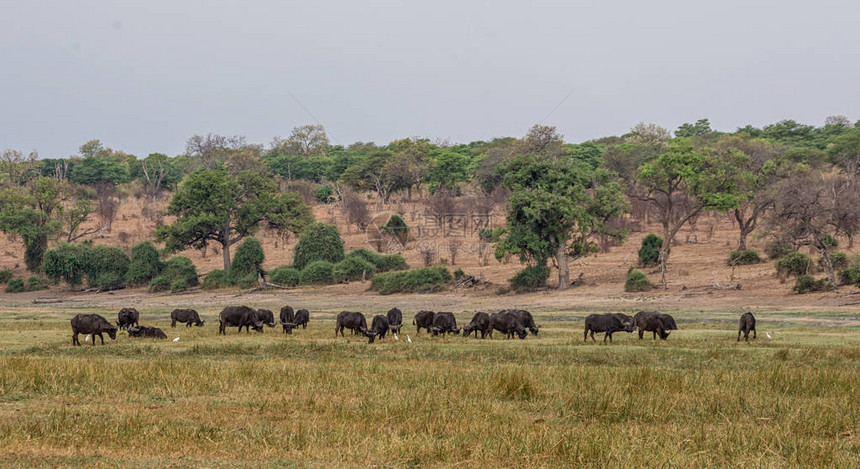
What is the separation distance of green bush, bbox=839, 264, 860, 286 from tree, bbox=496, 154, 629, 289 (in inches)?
589

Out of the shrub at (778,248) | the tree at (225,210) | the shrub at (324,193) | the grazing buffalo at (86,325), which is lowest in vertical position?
the grazing buffalo at (86,325)

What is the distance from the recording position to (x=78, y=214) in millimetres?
82188

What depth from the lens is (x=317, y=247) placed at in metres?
66.9

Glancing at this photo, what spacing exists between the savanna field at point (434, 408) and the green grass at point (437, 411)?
0.04m

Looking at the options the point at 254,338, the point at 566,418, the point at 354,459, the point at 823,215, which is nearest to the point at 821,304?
the point at 823,215

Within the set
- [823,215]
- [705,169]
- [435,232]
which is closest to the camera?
[823,215]

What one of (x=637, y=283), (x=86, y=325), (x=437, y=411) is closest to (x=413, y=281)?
(x=637, y=283)

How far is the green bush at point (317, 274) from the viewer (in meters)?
63.8

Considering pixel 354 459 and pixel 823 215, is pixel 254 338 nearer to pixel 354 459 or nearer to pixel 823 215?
pixel 354 459

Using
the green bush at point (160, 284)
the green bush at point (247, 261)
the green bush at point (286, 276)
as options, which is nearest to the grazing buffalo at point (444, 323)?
the green bush at point (286, 276)

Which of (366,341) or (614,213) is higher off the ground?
(614,213)

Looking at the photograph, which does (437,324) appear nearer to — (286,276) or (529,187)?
(529,187)

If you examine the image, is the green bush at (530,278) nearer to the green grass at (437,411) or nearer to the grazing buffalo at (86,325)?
the green grass at (437,411)

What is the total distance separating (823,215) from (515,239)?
60.7 ft
